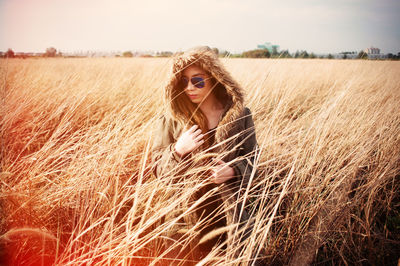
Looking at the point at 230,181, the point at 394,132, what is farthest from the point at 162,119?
the point at 394,132

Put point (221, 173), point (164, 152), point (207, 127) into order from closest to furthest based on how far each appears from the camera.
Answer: point (221, 173)
point (164, 152)
point (207, 127)

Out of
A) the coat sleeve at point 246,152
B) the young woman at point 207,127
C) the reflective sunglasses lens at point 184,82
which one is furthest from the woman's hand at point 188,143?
the reflective sunglasses lens at point 184,82

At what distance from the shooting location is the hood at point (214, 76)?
1180 mm

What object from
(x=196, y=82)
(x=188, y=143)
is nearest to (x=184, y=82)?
(x=196, y=82)

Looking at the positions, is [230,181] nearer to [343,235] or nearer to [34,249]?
[343,235]

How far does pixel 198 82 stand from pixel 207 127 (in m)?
0.28

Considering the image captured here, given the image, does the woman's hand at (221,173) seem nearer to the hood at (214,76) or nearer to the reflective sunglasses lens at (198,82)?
the hood at (214,76)

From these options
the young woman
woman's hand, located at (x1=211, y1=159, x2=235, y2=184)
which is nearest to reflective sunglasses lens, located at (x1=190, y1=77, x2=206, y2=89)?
the young woman

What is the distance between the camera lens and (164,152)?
1.15m

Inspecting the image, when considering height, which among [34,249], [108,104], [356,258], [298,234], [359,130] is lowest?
[356,258]

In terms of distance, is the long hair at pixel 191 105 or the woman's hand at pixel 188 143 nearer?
the woman's hand at pixel 188 143

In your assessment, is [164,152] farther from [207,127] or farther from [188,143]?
[207,127]

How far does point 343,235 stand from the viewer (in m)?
1.32

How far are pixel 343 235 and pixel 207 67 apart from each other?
1.38 metres
